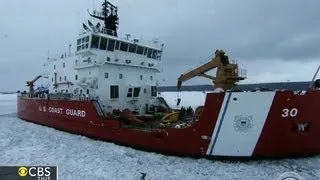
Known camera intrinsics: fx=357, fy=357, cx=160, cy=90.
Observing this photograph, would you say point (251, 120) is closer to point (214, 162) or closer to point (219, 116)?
point (219, 116)

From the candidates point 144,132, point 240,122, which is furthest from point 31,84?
point 240,122

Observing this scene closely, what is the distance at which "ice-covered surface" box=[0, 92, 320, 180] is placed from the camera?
Result: 30.4ft

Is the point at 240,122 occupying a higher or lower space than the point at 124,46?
lower

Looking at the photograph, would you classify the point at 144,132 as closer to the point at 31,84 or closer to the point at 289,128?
the point at 289,128

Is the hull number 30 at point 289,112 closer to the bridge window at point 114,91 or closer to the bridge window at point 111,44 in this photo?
the bridge window at point 114,91

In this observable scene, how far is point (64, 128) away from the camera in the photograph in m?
16.8

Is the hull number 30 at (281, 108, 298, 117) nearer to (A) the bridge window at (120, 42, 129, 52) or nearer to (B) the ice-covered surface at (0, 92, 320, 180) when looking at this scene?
(B) the ice-covered surface at (0, 92, 320, 180)

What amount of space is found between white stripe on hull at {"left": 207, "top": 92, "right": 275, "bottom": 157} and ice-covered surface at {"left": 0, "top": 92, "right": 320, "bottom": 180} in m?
0.45

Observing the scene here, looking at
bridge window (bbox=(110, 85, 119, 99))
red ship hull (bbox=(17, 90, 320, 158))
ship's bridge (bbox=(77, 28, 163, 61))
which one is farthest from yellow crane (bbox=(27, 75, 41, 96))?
red ship hull (bbox=(17, 90, 320, 158))

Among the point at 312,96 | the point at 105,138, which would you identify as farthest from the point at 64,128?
the point at 312,96

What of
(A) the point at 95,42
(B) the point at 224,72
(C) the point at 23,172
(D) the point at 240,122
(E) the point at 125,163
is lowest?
(E) the point at 125,163

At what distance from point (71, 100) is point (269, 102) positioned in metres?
8.95

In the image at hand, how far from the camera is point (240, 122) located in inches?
Answer: 401

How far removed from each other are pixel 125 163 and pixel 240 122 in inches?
141
